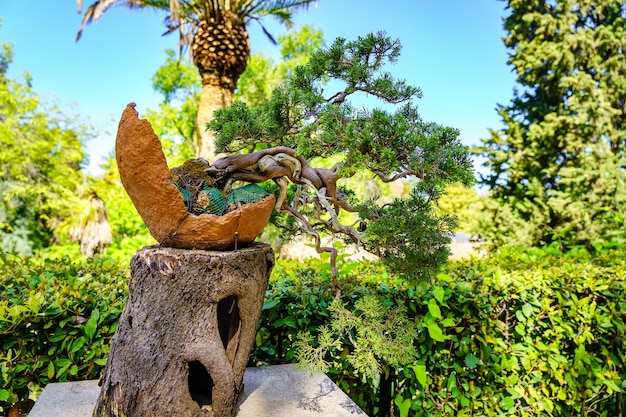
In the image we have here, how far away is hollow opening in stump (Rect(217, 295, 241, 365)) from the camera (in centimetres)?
186

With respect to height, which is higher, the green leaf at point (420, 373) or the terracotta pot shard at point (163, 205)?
the terracotta pot shard at point (163, 205)

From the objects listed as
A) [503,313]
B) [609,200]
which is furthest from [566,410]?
[609,200]

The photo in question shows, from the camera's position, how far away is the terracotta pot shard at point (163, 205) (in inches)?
61.0

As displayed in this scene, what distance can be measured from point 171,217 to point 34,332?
1.21 m

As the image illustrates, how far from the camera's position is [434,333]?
2625mm

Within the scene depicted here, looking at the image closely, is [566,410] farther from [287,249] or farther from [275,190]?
[287,249]

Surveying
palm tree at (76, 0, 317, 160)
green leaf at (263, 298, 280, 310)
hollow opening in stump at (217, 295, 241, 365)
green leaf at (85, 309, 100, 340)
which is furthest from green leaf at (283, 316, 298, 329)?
palm tree at (76, 0, 317, 160)

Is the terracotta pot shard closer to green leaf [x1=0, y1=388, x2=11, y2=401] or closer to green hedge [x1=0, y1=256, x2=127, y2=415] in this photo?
green hedge [x1=0, y1=256, x2=127, y2=415]

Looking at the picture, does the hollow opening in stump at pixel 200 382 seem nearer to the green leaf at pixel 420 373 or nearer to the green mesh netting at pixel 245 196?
the green mesh netting at pixel 245 196

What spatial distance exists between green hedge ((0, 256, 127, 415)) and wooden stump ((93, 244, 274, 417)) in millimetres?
598

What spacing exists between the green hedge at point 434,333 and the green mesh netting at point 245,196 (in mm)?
746

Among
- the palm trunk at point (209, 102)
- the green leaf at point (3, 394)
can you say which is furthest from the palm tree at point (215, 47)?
the green leaf at point (3, 394)

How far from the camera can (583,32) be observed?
883cm

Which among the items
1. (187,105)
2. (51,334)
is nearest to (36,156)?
(187,105)
